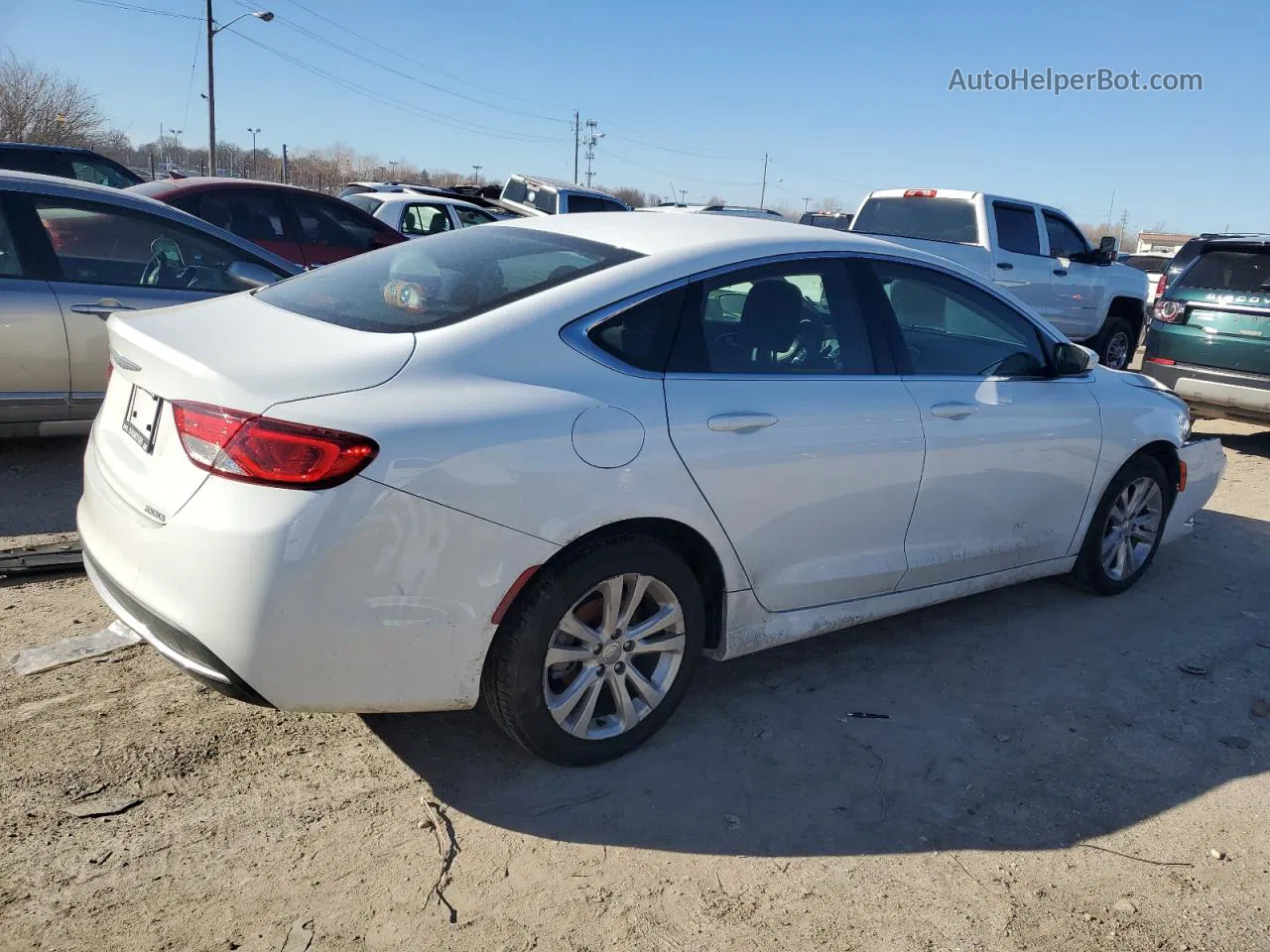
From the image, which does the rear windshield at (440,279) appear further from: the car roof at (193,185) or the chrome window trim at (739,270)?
the car roof at (193,185)

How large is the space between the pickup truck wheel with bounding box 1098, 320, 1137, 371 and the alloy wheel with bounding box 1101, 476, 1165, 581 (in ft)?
25.7

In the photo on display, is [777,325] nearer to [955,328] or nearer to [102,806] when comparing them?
[955,328]

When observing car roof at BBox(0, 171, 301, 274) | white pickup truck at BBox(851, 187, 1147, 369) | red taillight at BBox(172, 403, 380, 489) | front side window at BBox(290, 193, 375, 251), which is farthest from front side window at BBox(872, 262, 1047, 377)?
front side window at BBox(290, 193, 375, 251)

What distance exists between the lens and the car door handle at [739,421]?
10.3 feet

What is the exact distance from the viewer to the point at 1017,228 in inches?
428

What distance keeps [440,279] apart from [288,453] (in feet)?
3.28

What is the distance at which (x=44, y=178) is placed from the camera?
221 inches

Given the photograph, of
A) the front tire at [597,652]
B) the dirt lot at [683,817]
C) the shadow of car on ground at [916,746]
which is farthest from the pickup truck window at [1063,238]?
the front tire at [597,652]

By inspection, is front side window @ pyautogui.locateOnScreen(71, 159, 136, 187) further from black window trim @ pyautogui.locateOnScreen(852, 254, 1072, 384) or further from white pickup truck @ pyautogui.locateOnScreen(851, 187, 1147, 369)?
black window trim @ pyautogui.locateOnScreen(852, 254, 1072, 384)

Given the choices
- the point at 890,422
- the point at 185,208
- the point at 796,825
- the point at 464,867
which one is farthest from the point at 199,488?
the point at 185,208

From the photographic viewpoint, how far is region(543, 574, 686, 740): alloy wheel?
2992 millimetres

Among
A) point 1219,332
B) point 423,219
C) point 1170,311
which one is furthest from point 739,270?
point 423,219

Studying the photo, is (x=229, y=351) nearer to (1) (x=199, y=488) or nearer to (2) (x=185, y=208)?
(1) (x=199, y=488)

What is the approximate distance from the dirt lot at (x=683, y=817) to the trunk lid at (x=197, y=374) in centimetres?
84
